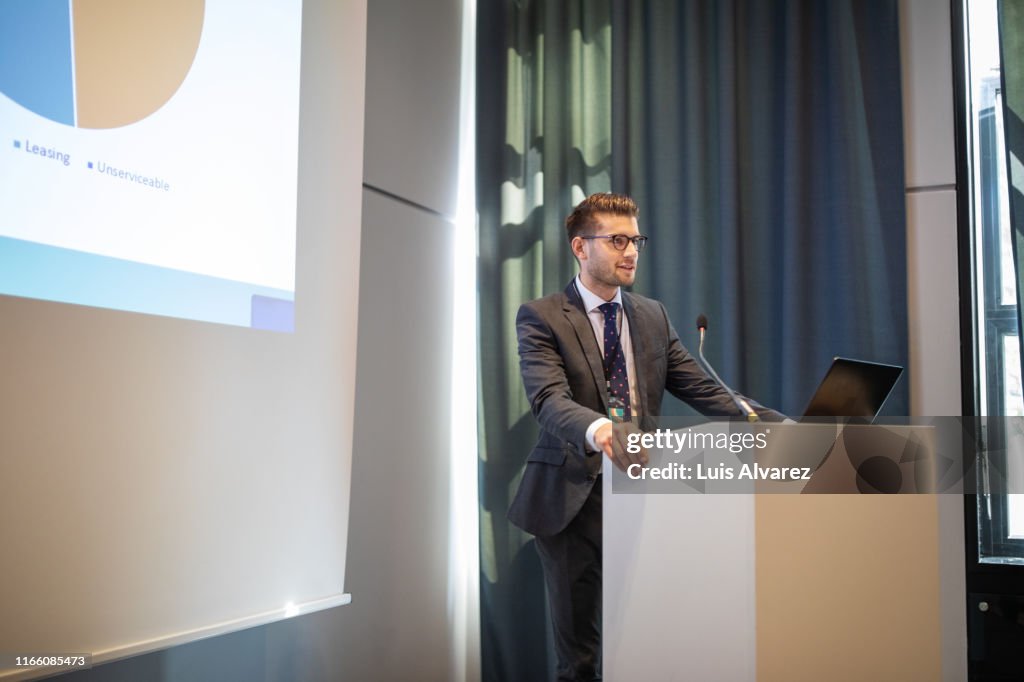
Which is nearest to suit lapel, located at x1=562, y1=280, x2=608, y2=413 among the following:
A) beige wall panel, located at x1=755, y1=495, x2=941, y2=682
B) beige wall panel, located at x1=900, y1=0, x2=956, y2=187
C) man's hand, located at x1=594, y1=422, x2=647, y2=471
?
man's hand, located at x1=594, y1=422, x2=647, y2=471

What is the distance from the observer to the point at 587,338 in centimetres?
244

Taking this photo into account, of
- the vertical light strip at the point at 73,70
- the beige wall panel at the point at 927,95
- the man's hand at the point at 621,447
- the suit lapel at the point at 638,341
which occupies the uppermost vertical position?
the beige wall panel at the point at 927,95

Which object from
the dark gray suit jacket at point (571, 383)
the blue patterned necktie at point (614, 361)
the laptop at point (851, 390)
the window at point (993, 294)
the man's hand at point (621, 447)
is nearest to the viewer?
the man's hand at point (621, 447)

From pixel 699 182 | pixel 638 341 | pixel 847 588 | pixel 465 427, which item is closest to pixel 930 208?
pixel 699 182

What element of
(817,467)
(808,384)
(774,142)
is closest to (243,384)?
(817,467)

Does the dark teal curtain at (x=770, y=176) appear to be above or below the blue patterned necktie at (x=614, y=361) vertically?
above

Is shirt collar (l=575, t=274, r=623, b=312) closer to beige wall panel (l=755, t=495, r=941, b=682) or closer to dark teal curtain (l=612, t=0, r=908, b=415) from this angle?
dark teal curtain (l=612, t=0, r=908, b=415)

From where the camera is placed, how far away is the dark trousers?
7.55 feet

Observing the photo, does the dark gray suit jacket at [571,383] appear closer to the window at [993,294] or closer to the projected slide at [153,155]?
the projected slide at [153,155]

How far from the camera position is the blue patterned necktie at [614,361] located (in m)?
2.42

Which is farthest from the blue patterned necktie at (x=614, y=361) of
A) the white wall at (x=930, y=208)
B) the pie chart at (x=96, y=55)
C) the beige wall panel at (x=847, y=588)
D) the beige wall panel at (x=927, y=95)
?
the pie chart at (x=96, y=55)

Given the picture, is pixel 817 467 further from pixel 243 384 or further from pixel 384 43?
pixel 384 43

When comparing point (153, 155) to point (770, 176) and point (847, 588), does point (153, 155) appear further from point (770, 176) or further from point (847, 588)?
point (770, 176)

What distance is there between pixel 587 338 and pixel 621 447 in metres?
0.81
